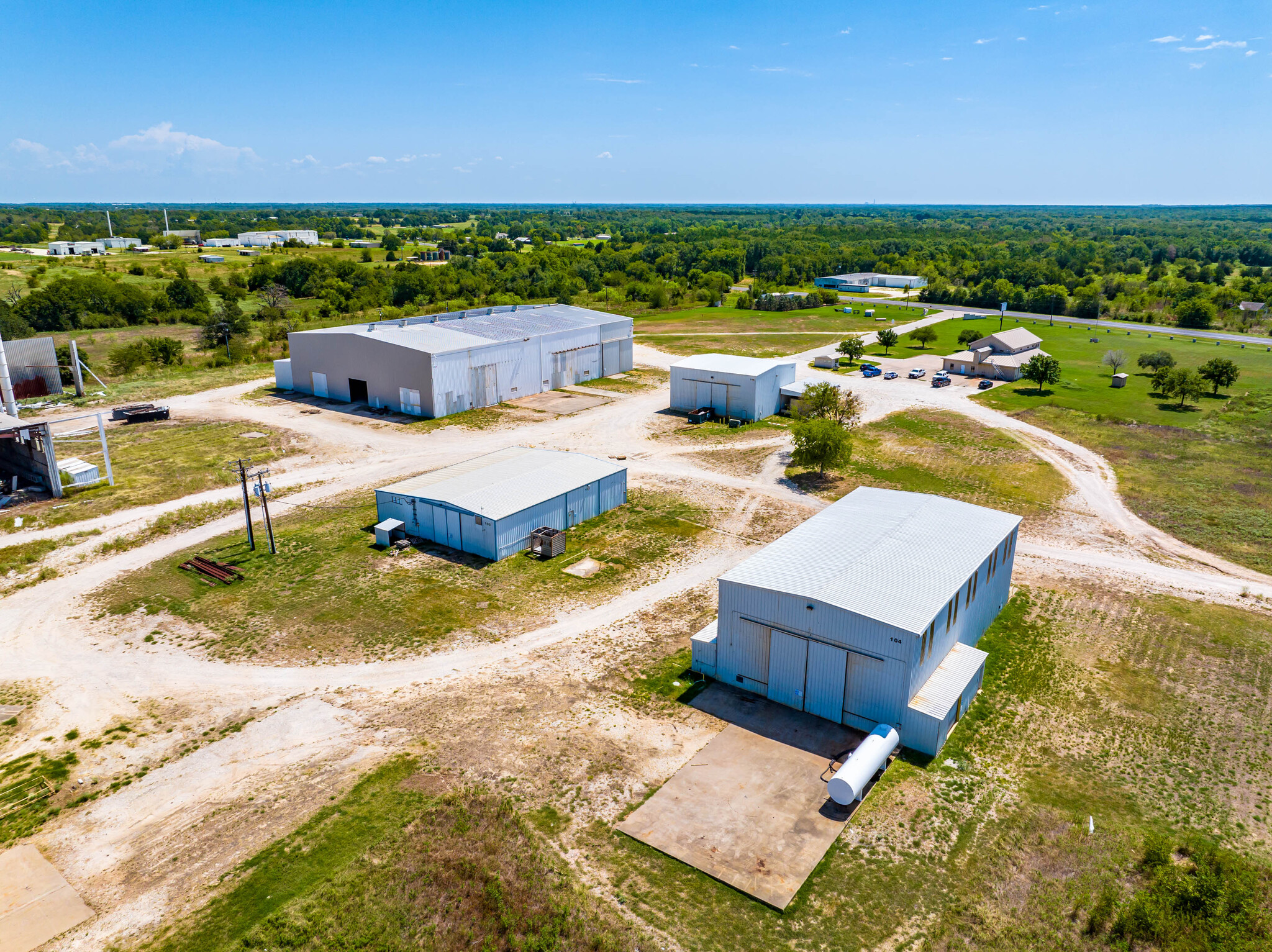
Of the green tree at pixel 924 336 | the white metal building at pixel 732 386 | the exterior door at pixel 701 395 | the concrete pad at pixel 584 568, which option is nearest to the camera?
the concrete pad at pixel 584 568

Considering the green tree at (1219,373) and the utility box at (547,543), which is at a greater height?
the green tree at (1219,373)

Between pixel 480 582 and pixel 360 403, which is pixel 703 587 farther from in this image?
pixel 360 403

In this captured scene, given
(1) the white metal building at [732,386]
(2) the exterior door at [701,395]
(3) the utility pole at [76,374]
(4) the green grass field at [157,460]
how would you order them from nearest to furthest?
(4) the green grass field at [157,460], (1) the white metal building at [732,386], (2) the exterior door at [701,395], (3) the utility pole at [76,374]

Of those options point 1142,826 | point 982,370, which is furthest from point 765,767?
point 982,370

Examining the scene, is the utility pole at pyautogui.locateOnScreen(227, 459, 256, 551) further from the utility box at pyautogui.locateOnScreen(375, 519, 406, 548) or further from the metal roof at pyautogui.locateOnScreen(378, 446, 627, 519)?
the metal roof at pyautogui.locateOnScreen(378, 446, 627, 519)

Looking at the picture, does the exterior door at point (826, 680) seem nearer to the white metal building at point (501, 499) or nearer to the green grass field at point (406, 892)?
the green grass field at point (406, 892)

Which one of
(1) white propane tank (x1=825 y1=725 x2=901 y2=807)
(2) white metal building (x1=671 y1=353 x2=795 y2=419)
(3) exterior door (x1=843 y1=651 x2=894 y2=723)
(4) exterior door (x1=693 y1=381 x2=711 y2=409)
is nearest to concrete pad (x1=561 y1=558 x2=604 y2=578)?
(3) exterior door (x1=843 y1=651 x2=894 y2=723)

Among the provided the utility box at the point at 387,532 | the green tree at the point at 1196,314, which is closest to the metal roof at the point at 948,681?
the utility box at the point at 387,532
